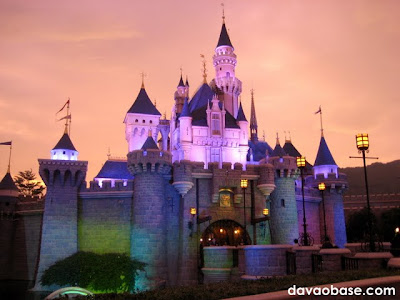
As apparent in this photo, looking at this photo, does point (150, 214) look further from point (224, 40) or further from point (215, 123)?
point (224, 40)

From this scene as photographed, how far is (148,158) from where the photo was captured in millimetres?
31391

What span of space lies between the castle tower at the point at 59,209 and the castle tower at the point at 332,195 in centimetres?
2242

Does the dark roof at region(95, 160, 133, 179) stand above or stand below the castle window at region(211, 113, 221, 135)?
below

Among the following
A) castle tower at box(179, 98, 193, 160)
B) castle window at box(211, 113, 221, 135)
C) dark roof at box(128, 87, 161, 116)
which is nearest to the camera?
castle tower at box(179, 98, 193, 160)

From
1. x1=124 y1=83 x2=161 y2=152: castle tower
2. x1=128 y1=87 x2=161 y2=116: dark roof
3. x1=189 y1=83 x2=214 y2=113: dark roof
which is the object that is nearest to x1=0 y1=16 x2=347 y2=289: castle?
x1=124 y1=83 x2=161 y2=152: castle tower

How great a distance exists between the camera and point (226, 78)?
176 feet

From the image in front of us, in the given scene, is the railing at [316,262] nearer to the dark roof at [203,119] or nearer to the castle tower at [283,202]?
the castle tower at [283,202]

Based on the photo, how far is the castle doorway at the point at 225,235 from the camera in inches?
1278

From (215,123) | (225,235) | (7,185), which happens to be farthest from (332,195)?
(7,185)

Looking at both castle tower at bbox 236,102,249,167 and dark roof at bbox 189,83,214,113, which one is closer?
castle tower at bbox 236,102,249,167

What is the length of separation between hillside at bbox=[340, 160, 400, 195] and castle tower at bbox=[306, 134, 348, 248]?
39.6 metres

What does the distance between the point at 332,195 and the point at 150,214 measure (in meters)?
18.9

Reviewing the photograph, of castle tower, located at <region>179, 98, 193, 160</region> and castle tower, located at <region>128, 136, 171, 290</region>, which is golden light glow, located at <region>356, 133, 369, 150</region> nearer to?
castle tower, located at <region>128, 136, 171, 290</region>

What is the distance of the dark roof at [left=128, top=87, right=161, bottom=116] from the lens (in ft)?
161
